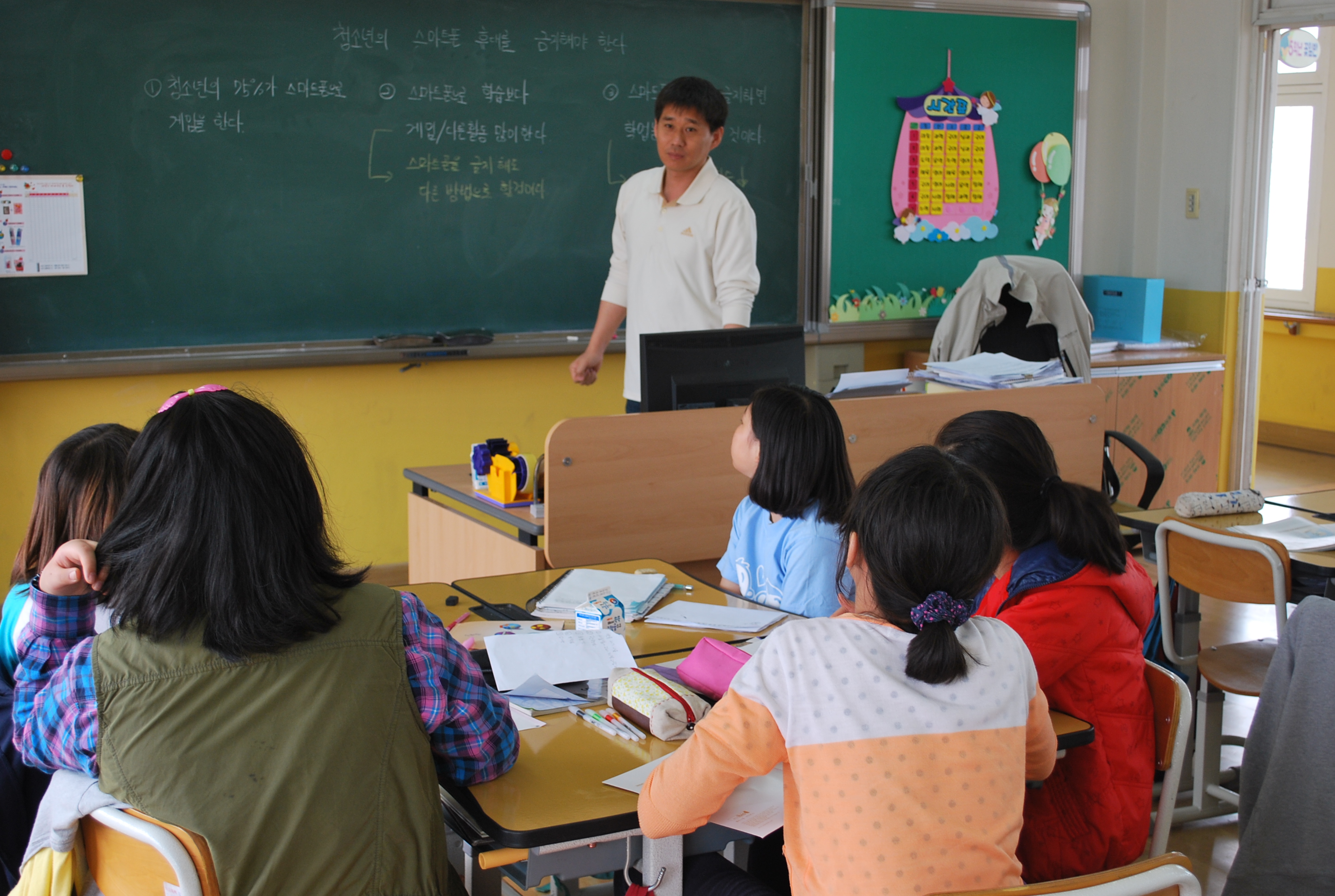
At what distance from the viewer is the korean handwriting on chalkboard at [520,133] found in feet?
14.1

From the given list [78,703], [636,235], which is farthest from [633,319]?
[78,703]

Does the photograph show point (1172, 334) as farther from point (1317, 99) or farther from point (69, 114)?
point (69, 114)

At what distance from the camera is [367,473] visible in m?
4.31

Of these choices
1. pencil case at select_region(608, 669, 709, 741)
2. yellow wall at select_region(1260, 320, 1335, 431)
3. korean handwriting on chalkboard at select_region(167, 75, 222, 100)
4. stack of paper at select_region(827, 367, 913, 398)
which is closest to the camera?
pencil case at select_region(608, 669, 709, 741)

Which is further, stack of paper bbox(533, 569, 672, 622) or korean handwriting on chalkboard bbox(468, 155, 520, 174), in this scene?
korean handwriting on chalkboard bbox(468, 155, 520, 174)

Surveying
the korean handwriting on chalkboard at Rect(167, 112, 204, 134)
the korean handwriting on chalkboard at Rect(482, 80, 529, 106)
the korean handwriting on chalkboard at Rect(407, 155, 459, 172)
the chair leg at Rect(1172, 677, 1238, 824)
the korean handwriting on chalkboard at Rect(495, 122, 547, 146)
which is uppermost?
the korean handwriting on chalkboard at Rect(482, 80, 529, 106)

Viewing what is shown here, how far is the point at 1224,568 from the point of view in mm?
2578

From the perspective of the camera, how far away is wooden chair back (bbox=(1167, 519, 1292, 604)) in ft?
8.20

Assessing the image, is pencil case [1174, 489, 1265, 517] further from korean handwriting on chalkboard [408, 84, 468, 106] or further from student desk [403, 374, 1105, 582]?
korean handwriting on chalkboard [408, 84, 468, 106]

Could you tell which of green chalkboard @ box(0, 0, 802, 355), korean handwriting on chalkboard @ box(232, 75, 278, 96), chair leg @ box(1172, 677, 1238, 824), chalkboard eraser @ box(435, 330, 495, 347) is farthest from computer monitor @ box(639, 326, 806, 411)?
korean handwriting on chalkboard @ box(232, 75, 278, 96)

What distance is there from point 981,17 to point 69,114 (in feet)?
11.9

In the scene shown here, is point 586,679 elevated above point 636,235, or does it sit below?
below

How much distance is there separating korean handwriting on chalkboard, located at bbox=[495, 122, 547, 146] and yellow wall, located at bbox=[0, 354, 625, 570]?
800 mm

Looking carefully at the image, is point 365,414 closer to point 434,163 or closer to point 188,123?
point 434,163
